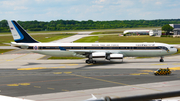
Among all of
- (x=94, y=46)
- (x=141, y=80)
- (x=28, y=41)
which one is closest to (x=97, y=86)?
(x=141, y=80)

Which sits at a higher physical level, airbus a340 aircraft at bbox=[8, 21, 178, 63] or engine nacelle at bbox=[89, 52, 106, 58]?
airbus a340 aircraft at bbox=[8, 21, 178, 63]

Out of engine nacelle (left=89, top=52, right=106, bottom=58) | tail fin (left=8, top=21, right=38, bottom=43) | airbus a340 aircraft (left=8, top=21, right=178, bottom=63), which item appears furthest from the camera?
tail fin (left=8, top=21, right=38, bottom=43)

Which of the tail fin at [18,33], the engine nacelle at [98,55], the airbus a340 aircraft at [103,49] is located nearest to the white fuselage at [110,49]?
the airbus a340 aircraft at [103,49]

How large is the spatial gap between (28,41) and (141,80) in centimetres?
3023

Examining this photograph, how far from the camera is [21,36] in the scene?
51.9 m

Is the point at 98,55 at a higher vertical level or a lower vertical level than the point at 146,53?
higher

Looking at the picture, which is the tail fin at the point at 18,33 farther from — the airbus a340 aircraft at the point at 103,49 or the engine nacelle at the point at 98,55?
the engine nacelle at the point at 98,55

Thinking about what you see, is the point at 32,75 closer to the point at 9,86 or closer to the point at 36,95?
the point at 9,86

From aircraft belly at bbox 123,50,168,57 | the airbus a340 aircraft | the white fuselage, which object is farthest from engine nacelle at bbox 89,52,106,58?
aircraft belly at bbox 123,50,168,57

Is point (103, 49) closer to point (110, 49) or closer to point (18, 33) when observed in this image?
point (110, 49)

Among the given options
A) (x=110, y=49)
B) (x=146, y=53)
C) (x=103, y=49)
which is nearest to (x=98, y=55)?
(x=103, y=49)

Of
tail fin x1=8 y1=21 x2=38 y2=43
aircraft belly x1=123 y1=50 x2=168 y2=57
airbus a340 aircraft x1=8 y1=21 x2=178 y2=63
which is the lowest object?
aircraft belly x1=123 y1=50 x2=168 y2=57

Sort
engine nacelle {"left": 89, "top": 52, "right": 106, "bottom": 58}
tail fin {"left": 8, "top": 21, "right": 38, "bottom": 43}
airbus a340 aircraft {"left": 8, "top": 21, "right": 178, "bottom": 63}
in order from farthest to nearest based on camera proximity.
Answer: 1. tail fin {"left": 8, "top": 21, "right": 38, "bottom": 43}
2. airbus a340 aircraft {"left": 8, "top": 21, "right": 178, "bottom": 63}
3. engine nacelle {"left": 89, "top": 52, "right": 106, "bottom": 58}

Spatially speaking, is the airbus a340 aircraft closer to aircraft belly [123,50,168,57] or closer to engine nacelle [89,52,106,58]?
aircraft belly [123,50,168,57]
